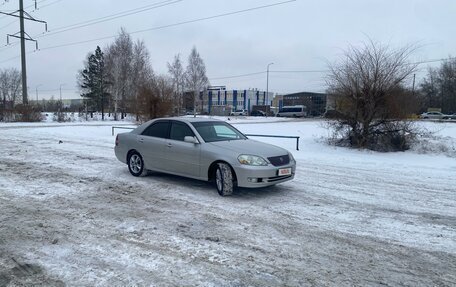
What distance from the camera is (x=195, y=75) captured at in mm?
62375

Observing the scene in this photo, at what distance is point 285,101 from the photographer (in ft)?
348

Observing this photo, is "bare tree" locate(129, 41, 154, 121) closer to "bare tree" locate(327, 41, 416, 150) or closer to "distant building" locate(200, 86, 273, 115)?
"bare tree" locate(327, 41, 416, 150)

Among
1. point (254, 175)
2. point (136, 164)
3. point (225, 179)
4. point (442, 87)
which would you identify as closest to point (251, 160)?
point (254, 175)

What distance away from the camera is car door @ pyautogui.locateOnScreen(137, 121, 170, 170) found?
25.2 feet

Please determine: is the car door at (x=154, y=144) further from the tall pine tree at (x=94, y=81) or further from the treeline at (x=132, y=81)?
the tall pine tree at (x=94, y=81)

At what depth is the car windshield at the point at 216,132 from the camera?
7.24m

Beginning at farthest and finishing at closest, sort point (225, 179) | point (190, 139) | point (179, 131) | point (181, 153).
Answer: point (179, 131) → point (181, 153) → point (190, 139) → point (225, 179)

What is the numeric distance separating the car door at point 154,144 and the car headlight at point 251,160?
2.09 m

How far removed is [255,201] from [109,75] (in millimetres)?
49122

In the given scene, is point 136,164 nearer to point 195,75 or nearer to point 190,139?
point 190,139

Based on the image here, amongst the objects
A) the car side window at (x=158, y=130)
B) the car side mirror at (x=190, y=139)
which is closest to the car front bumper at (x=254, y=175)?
the car side mirror at (x=190, y=139)

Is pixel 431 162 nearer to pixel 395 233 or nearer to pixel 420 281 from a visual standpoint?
pixel 395 233

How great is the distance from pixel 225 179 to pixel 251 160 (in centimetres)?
64

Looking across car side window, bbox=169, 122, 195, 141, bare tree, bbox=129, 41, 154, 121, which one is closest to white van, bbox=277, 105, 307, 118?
bare tree, bbox=129, 41, 154, 121
